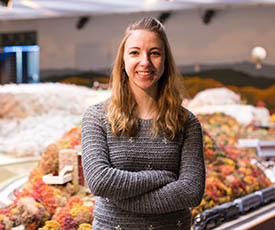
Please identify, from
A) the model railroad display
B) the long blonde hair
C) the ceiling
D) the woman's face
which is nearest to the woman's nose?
the woman's face

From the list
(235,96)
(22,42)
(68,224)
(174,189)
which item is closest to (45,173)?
(68,224)

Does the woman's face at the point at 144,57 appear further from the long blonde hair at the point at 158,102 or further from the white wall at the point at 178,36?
the white wall at the point at 178,36

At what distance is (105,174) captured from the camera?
51.9 inches

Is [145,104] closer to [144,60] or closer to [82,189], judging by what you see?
[144,60]

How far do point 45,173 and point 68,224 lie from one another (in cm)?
48

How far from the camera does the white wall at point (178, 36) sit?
6.53m

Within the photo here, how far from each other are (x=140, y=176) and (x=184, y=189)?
164 millimetres

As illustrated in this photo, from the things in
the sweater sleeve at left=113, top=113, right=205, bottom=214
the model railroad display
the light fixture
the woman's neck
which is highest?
Answer: the light fixture

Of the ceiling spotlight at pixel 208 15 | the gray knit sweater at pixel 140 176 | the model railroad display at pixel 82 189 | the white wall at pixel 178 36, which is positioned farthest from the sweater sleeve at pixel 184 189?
the ceiling spotlight at pixel 208 15

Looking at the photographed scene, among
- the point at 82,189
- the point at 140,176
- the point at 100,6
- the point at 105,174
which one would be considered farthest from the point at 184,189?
the point at 100,6

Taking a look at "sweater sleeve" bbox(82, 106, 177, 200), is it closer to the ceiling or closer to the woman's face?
the woman's face

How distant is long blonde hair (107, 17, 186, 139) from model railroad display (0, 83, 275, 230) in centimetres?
68

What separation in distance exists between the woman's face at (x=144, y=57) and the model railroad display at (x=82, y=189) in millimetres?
812

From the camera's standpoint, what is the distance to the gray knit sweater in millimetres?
1326
